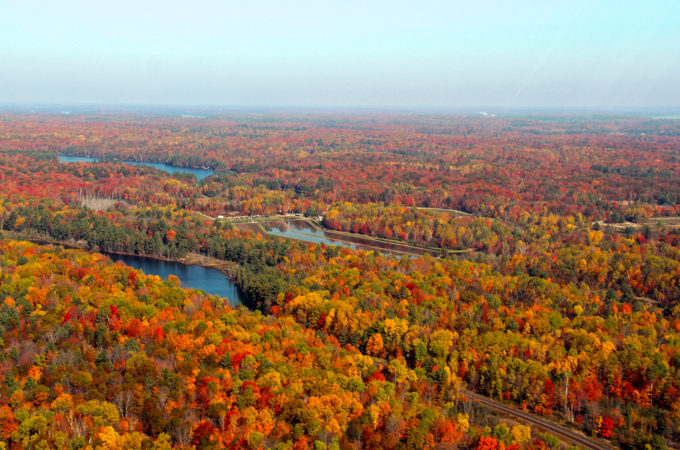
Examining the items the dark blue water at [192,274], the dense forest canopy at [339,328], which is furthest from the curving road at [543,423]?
the dark blue water at [192,274]

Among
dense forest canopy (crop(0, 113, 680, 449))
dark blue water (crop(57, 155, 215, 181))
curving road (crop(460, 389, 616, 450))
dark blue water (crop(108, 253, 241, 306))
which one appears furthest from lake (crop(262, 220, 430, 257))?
dark blue water (crop(57, 155, 215, 181))

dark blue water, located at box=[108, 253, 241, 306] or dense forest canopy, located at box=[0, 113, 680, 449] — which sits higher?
dense forest canopy, located at box=[0, 113, 680, 449]

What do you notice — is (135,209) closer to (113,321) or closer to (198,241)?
(198,241)

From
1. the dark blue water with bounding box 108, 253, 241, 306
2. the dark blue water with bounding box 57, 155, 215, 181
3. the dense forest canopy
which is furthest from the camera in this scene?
the dark blue water with bounding box 57, 155, 215, 181

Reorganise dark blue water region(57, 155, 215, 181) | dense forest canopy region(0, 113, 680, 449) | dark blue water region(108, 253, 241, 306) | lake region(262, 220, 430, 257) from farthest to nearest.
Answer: dark blue water region(57, 155, 215, 181), lake region(262, 220, 430, 257), dark blue water region(108, 253, 241, 306), dense forest canopy region(0, 113, 680, 449)

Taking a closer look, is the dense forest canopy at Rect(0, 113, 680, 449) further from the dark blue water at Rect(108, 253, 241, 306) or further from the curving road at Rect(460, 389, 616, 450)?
the dark blue water at Rect(108, 253, 241, 306)

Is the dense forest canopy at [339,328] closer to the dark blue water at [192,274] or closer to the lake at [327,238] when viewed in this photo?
the dark blue water at [192,274]

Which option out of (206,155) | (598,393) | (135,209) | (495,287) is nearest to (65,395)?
(598,393)
